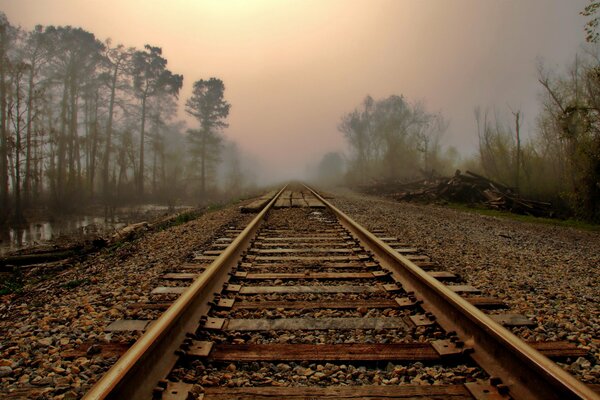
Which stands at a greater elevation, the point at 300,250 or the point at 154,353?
the point at 300,250

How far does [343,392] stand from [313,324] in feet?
2.78

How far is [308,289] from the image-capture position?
11.4ft

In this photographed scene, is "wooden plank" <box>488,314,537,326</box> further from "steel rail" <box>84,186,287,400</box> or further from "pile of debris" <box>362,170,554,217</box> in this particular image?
"pile of debris" <box>362,170,554,217</box>

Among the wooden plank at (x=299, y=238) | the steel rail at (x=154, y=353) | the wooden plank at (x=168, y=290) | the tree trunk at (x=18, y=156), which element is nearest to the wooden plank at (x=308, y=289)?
the steel rail at (x=154, y=353)

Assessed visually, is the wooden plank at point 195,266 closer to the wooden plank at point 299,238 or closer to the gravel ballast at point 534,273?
the wooden plank at point 299,238

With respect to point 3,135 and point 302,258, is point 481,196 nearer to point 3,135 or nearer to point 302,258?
point 302,258

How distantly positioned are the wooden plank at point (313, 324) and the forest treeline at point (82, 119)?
19005mm

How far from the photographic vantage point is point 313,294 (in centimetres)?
337


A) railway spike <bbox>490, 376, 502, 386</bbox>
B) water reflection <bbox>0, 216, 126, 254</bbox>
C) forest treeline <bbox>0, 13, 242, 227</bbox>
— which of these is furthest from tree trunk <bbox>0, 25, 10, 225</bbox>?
railway spike <bbox>490, 376, 502, 386</bbox>

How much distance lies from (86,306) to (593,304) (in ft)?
14.4

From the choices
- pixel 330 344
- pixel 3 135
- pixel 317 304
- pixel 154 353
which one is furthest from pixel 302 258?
pixel 3 135

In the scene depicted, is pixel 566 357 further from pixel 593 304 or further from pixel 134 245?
pixel 134 245

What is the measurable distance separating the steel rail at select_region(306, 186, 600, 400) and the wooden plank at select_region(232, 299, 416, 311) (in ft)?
0.96

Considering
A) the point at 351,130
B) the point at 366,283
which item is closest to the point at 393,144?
the point at 351,130
